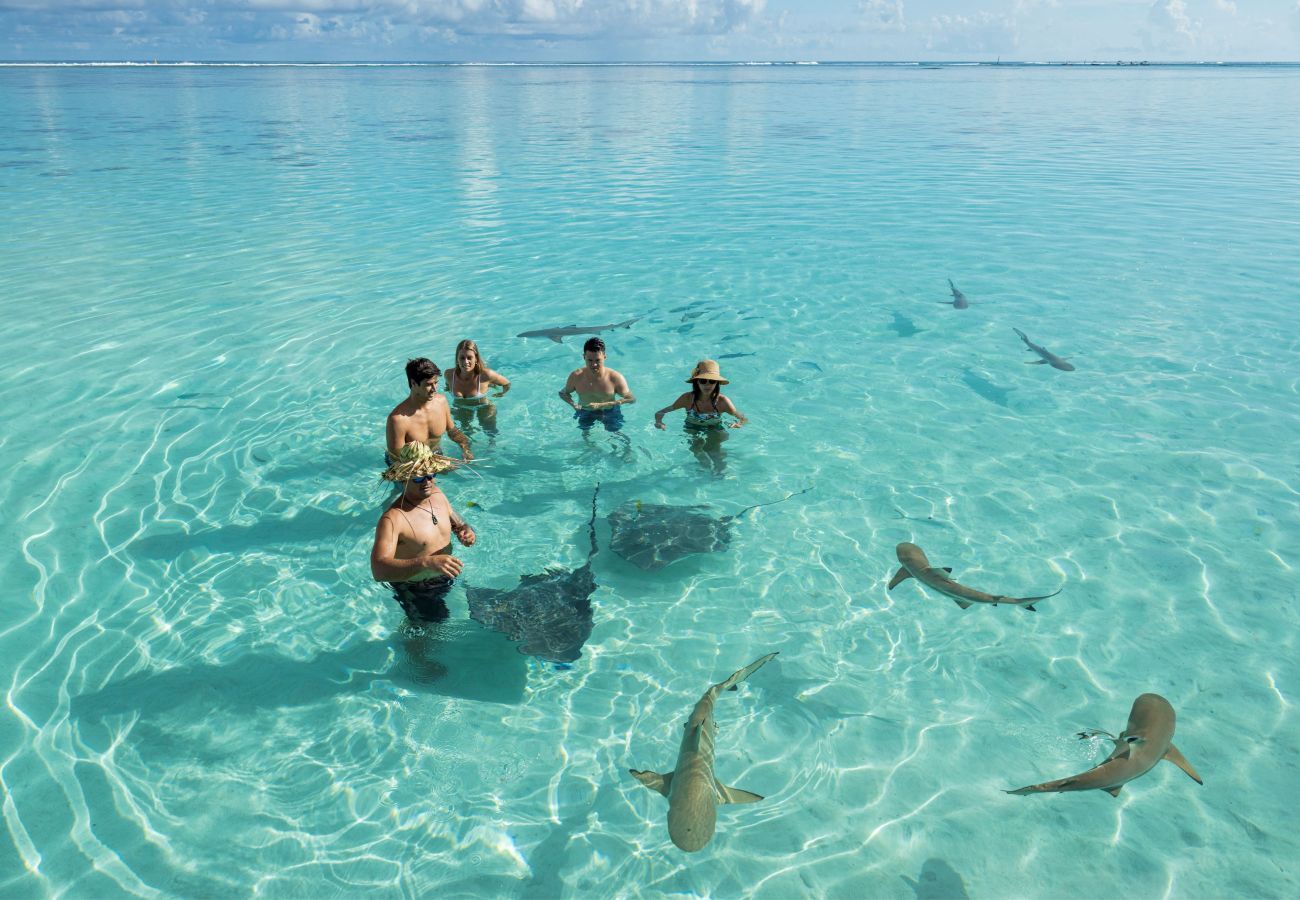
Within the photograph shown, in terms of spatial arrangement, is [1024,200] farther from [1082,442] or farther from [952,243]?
[1082,442]

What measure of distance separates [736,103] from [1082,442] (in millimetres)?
66126

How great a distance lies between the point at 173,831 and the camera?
471cm

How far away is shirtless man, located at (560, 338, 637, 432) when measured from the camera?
901 centimetres

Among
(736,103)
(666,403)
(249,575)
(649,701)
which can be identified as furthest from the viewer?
(736,103)

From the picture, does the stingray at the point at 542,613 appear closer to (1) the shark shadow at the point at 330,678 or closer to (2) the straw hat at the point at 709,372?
(1) the shark shadow at the point at 330,678

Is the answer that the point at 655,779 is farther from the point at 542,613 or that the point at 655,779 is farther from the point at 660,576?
the point at 660,576

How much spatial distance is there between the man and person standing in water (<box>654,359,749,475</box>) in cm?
346

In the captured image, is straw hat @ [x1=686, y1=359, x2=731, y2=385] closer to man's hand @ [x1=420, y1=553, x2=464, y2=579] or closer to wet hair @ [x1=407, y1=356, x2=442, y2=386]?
wet hair @ [x1=407, y1=356, x2=442, y2=386]

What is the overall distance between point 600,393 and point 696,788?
5739 mm

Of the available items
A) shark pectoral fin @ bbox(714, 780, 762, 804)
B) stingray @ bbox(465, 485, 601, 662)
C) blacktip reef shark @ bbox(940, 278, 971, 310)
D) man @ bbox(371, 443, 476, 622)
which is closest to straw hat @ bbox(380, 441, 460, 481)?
man @ bbox(371, 443, 476, 622)

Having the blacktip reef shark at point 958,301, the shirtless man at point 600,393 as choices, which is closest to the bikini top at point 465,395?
Result: the shirtless man at point 600,393

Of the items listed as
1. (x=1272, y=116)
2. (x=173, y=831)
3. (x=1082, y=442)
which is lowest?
(x=173, y=831)

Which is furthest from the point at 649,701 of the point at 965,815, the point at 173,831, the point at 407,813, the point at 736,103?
the point at 736,103

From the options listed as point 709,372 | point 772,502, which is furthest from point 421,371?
point 772,502
